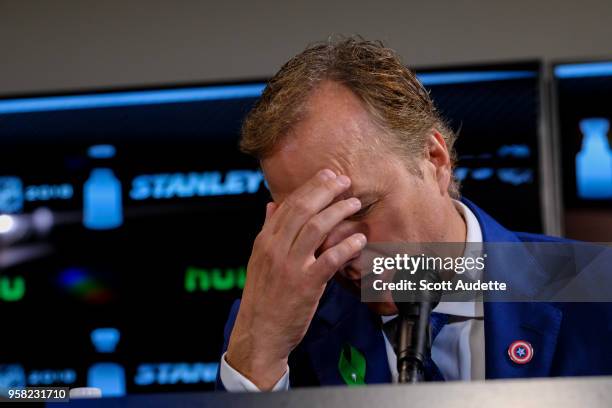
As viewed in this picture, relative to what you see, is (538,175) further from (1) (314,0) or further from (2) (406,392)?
(2) (406,392)

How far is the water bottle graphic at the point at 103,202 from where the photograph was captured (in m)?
2.57

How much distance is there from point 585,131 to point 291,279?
136 centimetres

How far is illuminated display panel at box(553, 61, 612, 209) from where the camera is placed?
2375mm

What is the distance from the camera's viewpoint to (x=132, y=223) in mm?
2561

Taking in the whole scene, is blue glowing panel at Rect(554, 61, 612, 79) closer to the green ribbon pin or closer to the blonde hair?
the blonde hair

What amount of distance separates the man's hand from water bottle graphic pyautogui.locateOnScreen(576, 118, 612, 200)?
123 cm

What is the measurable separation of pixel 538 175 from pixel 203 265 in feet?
3.09

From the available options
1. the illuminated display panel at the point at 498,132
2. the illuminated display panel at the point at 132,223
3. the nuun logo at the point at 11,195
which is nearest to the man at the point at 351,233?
the illuminated display panel at the point at 498,132

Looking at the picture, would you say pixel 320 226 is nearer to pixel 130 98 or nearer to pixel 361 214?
pixel 361 214

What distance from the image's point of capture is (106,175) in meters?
2.57

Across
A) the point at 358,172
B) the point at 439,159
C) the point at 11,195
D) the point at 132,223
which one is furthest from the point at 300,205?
the point at 11,195

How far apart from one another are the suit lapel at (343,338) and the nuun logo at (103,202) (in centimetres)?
113

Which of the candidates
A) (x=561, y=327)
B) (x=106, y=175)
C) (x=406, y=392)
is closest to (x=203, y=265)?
(x=106, y=175)

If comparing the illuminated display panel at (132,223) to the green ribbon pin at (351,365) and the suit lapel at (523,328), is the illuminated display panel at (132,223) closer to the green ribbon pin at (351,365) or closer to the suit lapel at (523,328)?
the green ribbon pin at (351,365)
